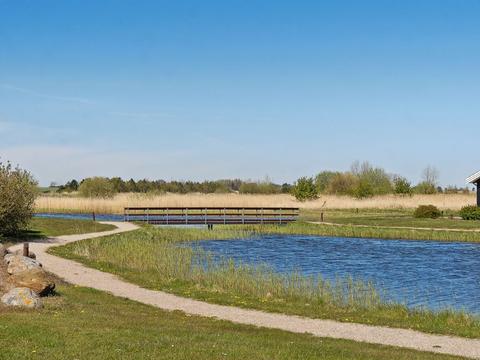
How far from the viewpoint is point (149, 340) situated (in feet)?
40.3

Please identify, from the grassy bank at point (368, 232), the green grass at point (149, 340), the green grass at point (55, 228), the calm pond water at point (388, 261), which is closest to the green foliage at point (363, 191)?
the grassy bank at point (368, 232)

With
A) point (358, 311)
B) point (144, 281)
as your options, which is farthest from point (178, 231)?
point (358, 311)

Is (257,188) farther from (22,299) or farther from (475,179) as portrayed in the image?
(22,299)

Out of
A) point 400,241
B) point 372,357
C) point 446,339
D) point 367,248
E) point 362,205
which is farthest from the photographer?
point 362,205

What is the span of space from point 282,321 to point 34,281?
6534mm

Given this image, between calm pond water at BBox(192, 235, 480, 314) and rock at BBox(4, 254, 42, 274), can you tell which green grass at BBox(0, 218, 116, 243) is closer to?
calm pond water at BBox(192, 235, 480, 314)

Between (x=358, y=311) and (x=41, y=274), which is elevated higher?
(x=41, y=274)

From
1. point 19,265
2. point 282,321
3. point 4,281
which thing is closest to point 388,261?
point 282,321

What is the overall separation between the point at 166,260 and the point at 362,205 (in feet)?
140

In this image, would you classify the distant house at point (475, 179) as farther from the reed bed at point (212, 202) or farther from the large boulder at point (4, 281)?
the large boulder at point (4, 281)

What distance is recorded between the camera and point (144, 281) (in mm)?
21875

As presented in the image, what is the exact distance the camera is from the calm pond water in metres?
21.6

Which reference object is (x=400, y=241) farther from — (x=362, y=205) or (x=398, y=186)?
(x=398, y=186)

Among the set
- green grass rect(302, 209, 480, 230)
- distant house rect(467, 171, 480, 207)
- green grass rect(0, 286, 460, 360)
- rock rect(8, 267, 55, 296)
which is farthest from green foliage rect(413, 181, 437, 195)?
green grass rect(0, 286, 460, 360)
